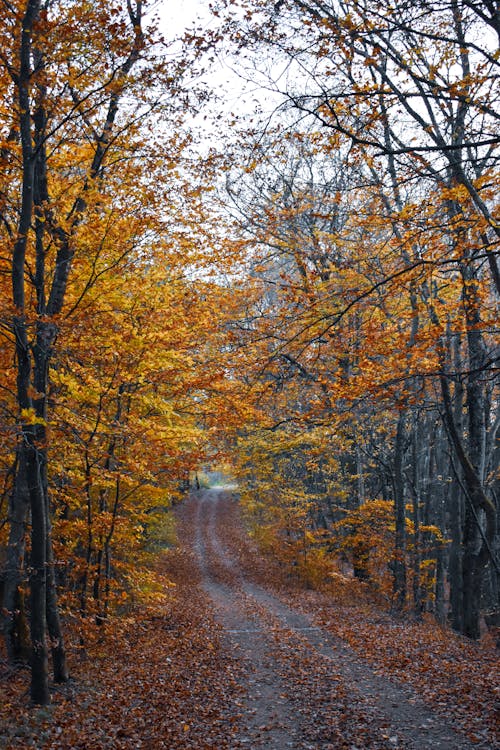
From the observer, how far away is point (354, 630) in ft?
41.4

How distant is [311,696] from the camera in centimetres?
834

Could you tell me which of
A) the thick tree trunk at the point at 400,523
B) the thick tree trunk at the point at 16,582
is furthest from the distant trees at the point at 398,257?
the thick tree trunk at the point at 16,582

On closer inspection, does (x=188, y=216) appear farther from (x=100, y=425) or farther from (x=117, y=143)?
(x=100, y=425)

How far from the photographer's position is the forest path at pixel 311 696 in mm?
6639

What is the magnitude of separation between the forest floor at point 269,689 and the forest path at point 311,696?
24 millimetres

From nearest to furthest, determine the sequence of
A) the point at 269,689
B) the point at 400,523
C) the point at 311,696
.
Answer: the point at 311,696 < the point at 269,689 < the point at 400,523

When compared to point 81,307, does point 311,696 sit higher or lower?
lower

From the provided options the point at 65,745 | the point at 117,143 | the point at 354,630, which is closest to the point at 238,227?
the point at 117,143

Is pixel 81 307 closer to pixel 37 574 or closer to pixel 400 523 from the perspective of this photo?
pixel 37 574

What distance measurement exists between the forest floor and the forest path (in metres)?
0.02

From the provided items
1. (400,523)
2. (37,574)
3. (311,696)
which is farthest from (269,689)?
(400,523)

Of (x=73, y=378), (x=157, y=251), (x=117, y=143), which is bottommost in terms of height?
(x=73, y=378)

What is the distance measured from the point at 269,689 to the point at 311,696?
2.93 feet

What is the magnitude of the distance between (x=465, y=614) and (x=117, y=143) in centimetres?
1151
